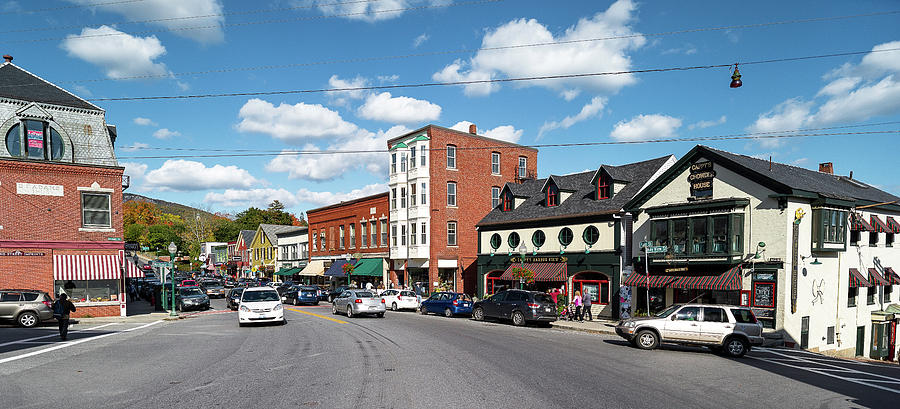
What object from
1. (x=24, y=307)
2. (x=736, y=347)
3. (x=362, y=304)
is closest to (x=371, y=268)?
(x=362, y=304)

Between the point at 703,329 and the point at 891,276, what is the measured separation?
1903cm

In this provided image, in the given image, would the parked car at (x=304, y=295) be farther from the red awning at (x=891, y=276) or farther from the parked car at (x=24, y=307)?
the red awning at (x=891, y=276)

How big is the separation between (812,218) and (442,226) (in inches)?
1009

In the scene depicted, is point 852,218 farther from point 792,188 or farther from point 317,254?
point 317,254

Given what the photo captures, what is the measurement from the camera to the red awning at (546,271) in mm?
30891


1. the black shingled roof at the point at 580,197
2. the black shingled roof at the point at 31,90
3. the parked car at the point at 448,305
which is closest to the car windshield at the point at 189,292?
the black shingled roof at the point at 31,90

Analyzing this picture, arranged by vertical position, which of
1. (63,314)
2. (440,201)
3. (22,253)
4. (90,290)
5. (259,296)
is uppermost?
(440,201)

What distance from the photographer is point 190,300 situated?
34.2 metres

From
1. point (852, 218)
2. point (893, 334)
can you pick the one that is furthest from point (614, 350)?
point (893, 334)

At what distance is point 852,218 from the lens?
24516 mm

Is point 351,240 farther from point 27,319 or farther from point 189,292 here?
point 27,319

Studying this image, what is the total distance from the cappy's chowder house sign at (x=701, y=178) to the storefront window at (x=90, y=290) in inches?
1195

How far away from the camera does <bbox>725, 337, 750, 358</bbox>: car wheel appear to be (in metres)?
16.1

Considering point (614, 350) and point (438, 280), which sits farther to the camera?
point (438, 280)
